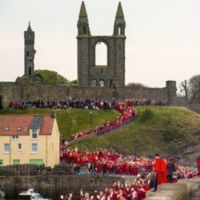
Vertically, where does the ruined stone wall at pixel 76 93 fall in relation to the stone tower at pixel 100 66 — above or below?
below

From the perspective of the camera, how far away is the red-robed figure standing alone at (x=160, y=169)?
41.3 meters

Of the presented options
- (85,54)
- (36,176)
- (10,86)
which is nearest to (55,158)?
(36,176)

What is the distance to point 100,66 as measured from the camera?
106188 millimetres

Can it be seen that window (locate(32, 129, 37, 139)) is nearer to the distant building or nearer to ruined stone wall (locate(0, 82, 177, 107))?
the distant building

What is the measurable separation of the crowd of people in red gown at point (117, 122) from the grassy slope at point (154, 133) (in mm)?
626

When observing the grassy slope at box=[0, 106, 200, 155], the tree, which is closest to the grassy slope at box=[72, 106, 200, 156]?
the grassy slope at box=[0, 106, 200, 155]

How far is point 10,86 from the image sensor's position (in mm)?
89875

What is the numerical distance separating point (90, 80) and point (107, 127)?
24.9 m

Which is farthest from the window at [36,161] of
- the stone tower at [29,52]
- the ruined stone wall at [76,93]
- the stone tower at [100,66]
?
the stone tower at [100,66]

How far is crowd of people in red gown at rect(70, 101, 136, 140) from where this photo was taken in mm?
79556

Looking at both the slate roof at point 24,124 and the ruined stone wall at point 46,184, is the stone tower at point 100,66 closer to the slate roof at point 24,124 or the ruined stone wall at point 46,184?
the slate roof at point 24,124

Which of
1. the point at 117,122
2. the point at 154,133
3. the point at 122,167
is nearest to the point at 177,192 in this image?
the point at 122,167

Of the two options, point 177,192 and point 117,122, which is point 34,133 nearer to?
point 117,122

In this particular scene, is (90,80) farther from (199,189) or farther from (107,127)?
(199,189)
